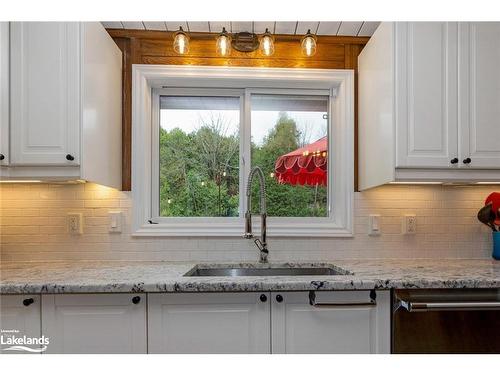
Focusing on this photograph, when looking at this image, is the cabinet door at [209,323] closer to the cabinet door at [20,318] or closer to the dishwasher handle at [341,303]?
the dishwasher handle at [341,303]

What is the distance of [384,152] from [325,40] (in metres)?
0.83

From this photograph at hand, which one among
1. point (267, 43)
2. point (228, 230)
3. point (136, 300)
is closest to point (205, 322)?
point (136, 300)

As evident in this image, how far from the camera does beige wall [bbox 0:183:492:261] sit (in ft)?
6.97

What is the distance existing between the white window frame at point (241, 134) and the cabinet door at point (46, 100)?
0.46 m

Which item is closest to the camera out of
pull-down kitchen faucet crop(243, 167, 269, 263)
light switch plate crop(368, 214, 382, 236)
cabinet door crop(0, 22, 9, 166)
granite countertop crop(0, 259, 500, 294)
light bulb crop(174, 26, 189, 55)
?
granite countertop crop(0, 259, 500, 294)

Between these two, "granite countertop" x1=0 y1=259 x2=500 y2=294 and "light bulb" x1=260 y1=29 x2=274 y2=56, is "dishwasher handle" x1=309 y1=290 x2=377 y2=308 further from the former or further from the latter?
"light bulb" x1=260 y1=29 x2=274 y2=56

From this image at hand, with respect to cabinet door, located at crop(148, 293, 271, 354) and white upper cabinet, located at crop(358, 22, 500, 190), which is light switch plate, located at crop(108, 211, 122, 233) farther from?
white upper cabinet, located at crop(358, 22, 500, 190)

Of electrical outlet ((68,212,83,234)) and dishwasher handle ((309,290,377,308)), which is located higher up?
electrical outlet ((68,212,83,234))

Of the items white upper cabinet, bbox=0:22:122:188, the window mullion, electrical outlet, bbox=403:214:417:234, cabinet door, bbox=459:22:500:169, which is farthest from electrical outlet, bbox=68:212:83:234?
cabinet door, bbox=459:22:500:169

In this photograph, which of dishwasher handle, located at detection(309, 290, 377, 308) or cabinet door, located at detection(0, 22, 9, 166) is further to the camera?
cabinet door, located at detection(0, 22, 9, 166)

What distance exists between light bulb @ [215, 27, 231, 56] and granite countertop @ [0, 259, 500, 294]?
1212 mm

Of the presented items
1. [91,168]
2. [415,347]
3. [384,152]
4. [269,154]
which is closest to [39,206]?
[91,168]

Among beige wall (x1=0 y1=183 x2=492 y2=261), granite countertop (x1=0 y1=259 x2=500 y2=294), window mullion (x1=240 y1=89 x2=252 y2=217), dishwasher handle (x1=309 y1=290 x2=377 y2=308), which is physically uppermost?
window mullion (x1=240 y1=89 x2=252 y2=217)

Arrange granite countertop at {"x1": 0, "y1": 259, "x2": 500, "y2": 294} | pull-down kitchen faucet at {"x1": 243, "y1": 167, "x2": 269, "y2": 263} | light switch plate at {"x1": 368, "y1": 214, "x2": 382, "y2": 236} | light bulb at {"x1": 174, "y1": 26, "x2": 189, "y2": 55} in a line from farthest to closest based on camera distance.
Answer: light switch plate at {"x1": 368, "y1": 214, "x2": 382, "y2": 236}
pull-down kitchen faucet at {"x1": 243, "y1": 167, "x2": 269, "y2": 263}
light bulb at {"x1": 174, "y1": 26, "x2": 189, "y2": 55}
granite countertop at {"x1": 0, "y1": 259, "x2": 500, "y2": 294}
